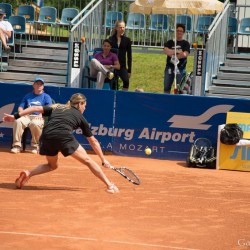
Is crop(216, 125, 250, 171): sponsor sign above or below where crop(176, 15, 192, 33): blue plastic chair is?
below

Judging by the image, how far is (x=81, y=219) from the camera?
36.5 feet

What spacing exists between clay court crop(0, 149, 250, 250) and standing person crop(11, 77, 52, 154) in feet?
4.43

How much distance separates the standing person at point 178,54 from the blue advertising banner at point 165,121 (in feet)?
8.39

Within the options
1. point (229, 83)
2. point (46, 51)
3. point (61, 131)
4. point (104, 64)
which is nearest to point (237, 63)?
point (229, 83)

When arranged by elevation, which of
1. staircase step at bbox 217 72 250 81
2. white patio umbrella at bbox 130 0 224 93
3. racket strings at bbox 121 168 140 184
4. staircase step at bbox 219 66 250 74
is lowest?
racket strings at bbox 121 168 140 184

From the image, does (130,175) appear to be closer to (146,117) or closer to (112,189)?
(112,189)

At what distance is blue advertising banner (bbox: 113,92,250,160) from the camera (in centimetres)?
1734

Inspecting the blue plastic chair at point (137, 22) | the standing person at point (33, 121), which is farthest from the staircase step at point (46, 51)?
the standing person at point (33, 121)

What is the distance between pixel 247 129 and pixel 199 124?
3.60 feet

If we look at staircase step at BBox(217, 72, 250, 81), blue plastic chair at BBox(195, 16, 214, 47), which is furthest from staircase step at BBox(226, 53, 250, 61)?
blue plastic chair at BBox(195, 16, 214, 47)

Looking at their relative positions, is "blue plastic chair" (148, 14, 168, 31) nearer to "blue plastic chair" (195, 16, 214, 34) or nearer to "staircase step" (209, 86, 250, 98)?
"blue plastic chair" (195, 16, 214, 34)

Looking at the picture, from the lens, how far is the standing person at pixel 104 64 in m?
19.5

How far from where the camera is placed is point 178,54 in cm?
1981

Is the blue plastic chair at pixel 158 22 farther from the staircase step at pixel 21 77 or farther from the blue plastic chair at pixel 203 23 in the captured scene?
the staircase step at pixel 21 77
